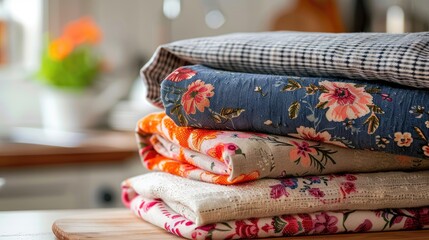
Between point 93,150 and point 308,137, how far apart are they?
5.24ft

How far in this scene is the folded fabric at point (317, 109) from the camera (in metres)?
0.86

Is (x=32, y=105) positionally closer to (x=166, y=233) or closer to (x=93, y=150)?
(x=93, y=150)

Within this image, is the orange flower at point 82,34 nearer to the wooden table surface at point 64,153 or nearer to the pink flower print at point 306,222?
the wooden table surface at point 64,153

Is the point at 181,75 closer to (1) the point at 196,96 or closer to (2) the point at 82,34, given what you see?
(1) the point at 196,96

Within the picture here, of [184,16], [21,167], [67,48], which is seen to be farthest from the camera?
[184,16]

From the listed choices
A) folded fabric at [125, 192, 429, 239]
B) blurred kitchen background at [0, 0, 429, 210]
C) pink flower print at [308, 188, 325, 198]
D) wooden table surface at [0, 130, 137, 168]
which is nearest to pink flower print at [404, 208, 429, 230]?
folded fabric at [125, 192, 429, 239]

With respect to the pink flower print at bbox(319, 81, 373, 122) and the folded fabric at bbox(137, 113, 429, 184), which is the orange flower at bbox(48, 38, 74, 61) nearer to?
the folded fabric at bbox(137, 113, 429, 184)

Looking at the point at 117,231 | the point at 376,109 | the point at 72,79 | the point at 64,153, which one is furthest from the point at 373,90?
the point at 72,79

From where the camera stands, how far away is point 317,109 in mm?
873

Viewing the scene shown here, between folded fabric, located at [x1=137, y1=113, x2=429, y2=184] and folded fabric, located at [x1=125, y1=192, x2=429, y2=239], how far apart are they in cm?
4

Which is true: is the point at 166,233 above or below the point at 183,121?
below

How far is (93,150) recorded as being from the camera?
2.43m

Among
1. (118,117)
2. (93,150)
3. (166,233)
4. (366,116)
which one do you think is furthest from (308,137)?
(118,117)

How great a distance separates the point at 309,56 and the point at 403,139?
125 millimetres
